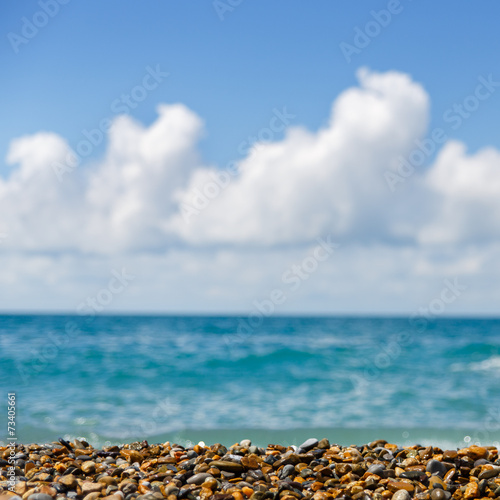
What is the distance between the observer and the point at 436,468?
4160mm

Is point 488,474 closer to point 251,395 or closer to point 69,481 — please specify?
point 69,481

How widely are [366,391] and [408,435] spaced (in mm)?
5302

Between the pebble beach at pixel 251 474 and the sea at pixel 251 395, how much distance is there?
4232 mm

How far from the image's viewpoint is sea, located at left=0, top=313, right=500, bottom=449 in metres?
9.50

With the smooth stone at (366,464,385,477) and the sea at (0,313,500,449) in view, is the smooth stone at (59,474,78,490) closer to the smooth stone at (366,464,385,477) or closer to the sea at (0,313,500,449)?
the smooth stone at (366,464,385,477)

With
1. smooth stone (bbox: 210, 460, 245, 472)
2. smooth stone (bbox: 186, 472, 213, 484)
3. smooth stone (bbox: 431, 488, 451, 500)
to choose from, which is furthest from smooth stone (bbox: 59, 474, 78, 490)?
smooth stone (bbox: 431, 488, 451, 500)

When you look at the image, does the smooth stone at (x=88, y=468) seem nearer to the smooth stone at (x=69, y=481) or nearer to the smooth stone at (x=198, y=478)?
the smooth stone at (x=69, y=481)

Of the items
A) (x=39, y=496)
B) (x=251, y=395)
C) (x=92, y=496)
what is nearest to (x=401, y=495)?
(x=92, y=496)

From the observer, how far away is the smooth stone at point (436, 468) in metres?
4.14

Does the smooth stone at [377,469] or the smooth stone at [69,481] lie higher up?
the smooth stone at [377,469]

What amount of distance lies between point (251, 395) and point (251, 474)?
10.6 m

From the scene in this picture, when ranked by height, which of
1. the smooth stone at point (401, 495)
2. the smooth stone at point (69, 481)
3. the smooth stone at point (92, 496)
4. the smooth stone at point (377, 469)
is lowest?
the smooth stone at point (92, 496)

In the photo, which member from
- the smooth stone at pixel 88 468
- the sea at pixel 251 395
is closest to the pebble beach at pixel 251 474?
the smooth stone at pixel 88 468

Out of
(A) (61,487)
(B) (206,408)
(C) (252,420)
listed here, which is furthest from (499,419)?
(A) (61,487)
